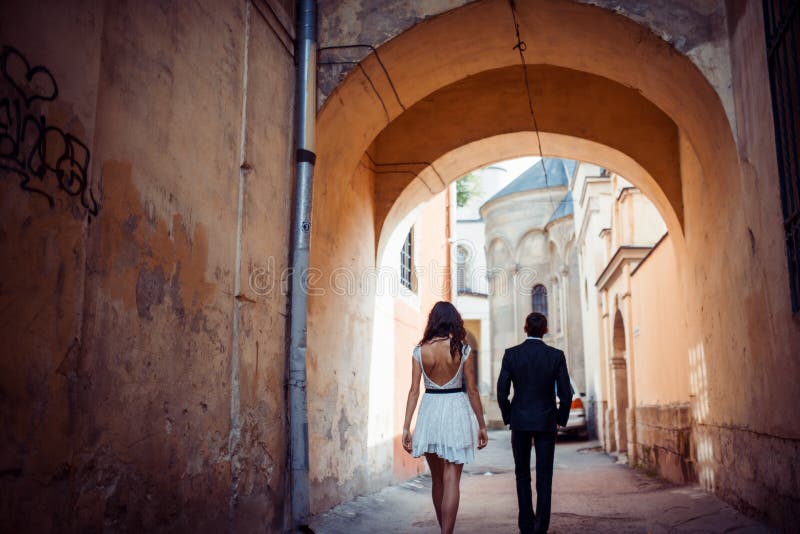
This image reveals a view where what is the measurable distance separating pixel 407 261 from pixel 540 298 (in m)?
24.9

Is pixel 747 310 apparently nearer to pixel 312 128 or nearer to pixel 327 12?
pixel 312 128

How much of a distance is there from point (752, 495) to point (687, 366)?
3.47 metres

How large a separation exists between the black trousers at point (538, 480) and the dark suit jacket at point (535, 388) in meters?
0.11

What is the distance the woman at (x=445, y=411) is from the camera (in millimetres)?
5176

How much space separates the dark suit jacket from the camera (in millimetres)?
5875

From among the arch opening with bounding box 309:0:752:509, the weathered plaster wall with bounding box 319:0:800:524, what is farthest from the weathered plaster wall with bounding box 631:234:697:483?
the arch opening with bounding box 309:0:752:509

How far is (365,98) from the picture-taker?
279 inches

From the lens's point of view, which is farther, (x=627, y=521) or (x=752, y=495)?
(x=627, y=521)

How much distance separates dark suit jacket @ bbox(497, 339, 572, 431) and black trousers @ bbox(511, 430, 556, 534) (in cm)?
11

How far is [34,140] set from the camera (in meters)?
3.24

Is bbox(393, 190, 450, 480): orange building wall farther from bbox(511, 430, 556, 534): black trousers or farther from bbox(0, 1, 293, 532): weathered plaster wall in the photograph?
bbox(0, 1, 293, 532): weathered plaster wall

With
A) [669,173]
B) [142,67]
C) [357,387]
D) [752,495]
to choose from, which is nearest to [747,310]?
[752,495]

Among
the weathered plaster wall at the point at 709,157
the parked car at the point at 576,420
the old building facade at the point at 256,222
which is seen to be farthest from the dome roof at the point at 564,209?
the weathered plaster wall at the point at 709,157

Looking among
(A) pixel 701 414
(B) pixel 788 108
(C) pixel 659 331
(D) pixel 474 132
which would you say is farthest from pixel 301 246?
(C) pixel 659 331
